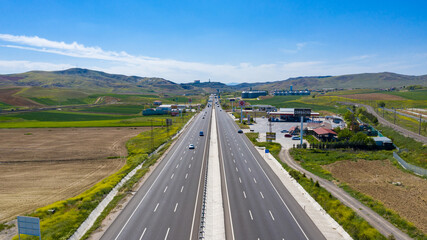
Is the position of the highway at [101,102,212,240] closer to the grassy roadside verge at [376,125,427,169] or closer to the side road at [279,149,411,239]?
the side road at [279,149,411,239]

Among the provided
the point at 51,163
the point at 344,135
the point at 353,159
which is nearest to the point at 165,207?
the point at 51,163

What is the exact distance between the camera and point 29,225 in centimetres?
2255

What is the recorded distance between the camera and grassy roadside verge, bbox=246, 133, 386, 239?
2681 cm

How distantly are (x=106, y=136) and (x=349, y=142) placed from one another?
276 feet

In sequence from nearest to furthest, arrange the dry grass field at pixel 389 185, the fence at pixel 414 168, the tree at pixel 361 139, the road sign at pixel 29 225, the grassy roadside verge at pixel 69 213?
the road sign at pixel 29 225 → the grassy roadside verge at pixel 69 213 → the dry grass field at pixel 389 185 → the fence at pixel 414 168 → the tree at pixel 361 139

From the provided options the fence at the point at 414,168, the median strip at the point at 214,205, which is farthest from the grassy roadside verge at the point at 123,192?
the fence at the point at 414,168

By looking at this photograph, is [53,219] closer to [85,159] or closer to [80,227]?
[80,227]

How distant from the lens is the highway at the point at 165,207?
1090 inches

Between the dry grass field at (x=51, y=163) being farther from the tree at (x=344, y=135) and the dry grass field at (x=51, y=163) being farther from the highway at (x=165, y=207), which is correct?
the tree at (x=344, y=135)

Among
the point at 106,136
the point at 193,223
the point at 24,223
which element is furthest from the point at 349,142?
the point at 106,136

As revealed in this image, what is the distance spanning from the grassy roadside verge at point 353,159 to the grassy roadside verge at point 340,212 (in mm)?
4300

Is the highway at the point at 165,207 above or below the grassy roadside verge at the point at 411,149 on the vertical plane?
below

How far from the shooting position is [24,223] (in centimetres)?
2266

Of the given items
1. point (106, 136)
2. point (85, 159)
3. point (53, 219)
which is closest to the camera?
point (53, 219)
